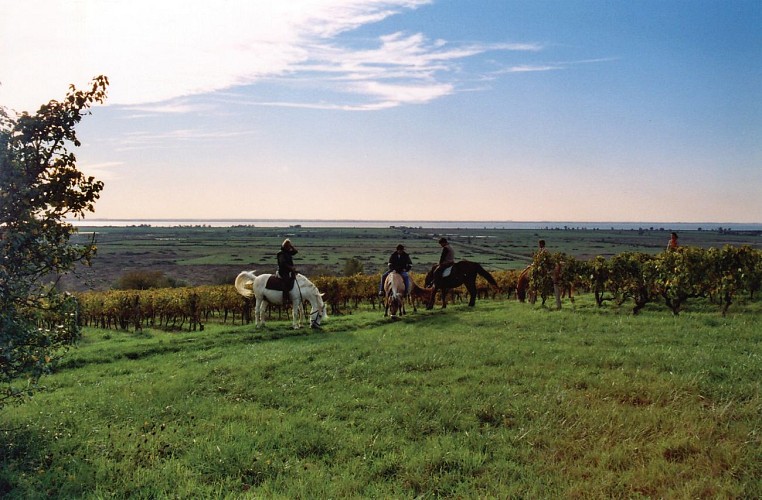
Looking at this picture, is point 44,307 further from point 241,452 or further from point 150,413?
point 241,452

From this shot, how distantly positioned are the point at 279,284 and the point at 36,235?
39.8ft

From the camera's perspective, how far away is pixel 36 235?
7.50 m

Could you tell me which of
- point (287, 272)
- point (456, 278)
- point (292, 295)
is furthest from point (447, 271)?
point (287, 272)

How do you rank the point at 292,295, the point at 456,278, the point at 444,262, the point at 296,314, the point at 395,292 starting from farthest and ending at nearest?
the point at 456,278 < the point at 444,262 < the point at 395,292 < the point at 296,314 < the point at 292,295

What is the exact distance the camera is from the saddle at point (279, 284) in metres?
19.4

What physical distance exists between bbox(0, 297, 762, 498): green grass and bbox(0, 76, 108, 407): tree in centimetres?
178

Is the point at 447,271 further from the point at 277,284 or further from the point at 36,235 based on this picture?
the point at 36,235

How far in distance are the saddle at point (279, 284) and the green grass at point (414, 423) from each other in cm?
572

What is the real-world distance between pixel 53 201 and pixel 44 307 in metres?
1.81

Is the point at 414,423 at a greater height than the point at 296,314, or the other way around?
the point at 414,423

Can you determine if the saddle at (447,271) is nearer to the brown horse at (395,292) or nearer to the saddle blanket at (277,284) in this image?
the brown horse at (395,292)

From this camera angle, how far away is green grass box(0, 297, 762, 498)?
20.5ft

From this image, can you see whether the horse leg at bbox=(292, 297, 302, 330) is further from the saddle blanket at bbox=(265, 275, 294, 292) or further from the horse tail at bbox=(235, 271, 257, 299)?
the horse tail at bbox=(235, 271, 257, 299)

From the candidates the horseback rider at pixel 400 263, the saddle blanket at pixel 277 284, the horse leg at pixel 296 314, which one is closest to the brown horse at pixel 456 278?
the horseback rider at pixel 400 263
